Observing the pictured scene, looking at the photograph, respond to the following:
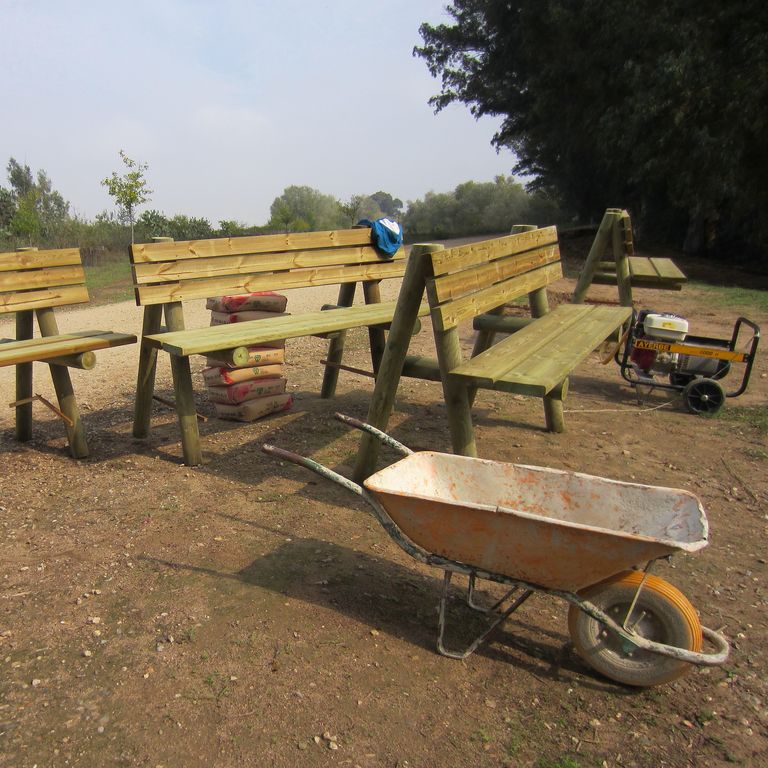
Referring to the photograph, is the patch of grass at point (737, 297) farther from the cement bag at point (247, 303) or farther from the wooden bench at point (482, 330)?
the cement bag at point (247, 303)

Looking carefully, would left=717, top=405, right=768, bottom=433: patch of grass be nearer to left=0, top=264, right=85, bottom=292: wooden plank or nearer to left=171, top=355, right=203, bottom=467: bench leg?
left=171, top=355, right=203, bottom=467: bench leg

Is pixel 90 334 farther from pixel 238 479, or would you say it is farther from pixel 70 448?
pixel 238 479

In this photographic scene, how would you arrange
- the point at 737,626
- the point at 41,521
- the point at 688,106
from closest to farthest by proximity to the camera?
the point at 737,626
the point at 41,521
the point at 688,106

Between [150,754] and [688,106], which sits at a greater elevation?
[688,106]

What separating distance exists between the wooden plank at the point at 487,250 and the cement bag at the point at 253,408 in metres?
1.93

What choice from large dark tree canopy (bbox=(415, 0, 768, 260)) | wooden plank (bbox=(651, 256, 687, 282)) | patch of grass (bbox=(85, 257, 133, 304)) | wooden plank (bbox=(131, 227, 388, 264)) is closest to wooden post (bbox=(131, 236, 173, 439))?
wooden plank (bbox=(131, 227, 388, 264))

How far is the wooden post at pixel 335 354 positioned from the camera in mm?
5430

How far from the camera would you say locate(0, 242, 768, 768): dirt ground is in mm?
2131

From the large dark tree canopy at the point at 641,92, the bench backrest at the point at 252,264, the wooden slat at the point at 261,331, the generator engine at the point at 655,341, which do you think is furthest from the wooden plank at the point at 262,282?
the large dark tree canopy at the point at 641,92

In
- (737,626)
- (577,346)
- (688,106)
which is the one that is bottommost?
(737,626)

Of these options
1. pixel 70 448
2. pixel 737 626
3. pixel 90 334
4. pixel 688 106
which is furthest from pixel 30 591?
pixel 688 106

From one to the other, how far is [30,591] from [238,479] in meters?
1.30

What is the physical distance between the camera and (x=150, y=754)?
81.0 inches

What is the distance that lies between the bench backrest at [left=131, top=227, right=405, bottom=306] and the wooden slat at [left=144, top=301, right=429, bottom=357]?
27 cm
